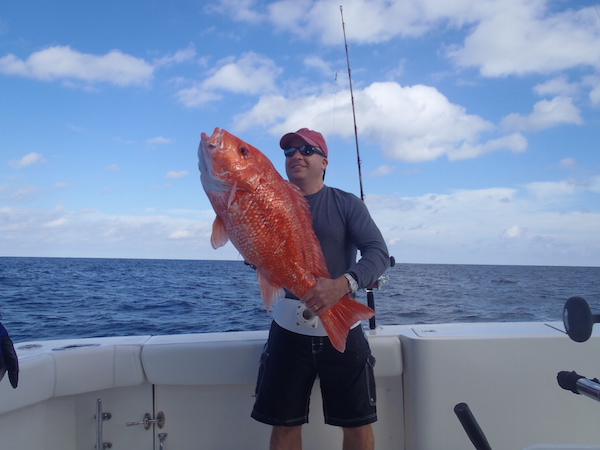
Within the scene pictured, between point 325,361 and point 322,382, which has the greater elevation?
point 325,361

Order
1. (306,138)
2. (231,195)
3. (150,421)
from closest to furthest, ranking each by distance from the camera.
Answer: (231,195)
(306,138)
(150,421)

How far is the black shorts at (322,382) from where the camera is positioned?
2559 millimetres

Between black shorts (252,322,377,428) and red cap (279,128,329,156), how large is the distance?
3.53 feet

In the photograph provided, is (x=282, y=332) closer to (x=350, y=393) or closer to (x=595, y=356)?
(x=350, y=393)

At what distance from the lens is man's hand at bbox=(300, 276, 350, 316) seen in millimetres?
2205

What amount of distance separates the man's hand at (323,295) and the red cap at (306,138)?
2.76 feet

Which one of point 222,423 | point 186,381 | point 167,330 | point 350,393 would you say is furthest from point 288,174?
point 167,330

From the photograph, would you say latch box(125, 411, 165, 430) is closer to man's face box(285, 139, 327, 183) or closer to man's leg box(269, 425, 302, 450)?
man's leg box(269, 425, 302, 450)

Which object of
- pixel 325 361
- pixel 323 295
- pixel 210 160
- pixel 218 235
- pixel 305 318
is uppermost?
pixel 210 160

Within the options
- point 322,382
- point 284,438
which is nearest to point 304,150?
point 322,382

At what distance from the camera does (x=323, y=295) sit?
7.23 feet

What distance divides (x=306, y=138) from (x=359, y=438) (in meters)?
1.69

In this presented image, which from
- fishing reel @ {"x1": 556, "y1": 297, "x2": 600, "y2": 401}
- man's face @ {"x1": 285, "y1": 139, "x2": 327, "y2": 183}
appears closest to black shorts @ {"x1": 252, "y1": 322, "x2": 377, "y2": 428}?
man's face @ {"x1": 285, "y1": 139, "x2": 327, "y2": 183}

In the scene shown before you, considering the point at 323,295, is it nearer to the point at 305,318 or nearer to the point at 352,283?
the point at 352,283
